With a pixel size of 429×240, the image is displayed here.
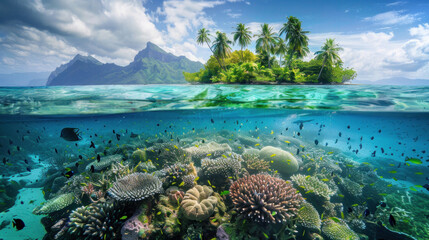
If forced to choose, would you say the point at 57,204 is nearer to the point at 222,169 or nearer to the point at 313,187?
the point at 222,169

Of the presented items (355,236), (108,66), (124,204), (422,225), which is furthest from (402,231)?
(108,66)

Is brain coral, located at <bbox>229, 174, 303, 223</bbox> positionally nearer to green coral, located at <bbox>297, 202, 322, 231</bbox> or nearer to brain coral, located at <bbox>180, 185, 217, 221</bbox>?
A: green coral, located at <bbox>297, 202, 322, 231</bbox>

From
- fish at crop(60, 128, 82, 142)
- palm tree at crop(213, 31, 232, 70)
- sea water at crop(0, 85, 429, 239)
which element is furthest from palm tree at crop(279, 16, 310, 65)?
fish at crop(60, 128, 82, 142)

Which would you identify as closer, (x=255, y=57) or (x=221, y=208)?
(x=221, y=208)

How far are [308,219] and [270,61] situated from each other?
27.0m

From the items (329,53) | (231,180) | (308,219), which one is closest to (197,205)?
(231,180)

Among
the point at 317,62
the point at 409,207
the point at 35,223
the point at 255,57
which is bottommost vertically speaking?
the point at 35,223

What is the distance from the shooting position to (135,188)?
5375 mm

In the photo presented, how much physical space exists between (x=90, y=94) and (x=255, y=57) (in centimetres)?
2375

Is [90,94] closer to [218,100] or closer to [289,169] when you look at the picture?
[218,100]

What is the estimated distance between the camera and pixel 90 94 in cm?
1244

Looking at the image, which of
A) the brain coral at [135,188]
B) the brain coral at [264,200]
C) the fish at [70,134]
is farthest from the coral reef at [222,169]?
the fish at [70,134]

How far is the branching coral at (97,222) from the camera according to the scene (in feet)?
15.2

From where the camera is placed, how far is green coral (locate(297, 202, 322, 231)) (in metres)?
5.39
